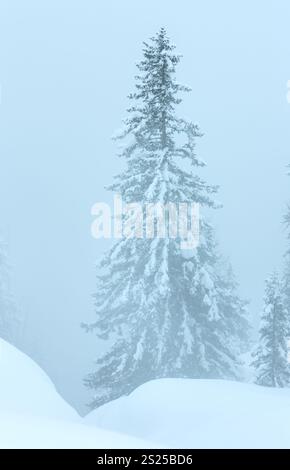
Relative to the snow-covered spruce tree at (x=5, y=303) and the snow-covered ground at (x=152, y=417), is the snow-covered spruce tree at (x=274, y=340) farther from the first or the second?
the snow-covered spruce tree at (x=5, y=303)

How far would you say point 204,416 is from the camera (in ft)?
31.3

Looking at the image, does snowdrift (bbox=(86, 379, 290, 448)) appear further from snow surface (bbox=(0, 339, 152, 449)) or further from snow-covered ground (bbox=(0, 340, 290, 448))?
snow surface (bbox=(0, 339, 152, 449))

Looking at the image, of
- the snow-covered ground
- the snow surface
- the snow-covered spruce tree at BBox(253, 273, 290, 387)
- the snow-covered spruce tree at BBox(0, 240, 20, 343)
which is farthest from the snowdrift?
the snow-covered spruce tree at BBox(0, 240, 20, 343)

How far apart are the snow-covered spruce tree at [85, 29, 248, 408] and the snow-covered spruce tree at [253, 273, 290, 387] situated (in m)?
2.82

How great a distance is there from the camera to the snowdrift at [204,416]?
319 inches

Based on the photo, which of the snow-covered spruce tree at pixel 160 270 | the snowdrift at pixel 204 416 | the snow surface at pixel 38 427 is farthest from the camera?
the snow-covered spruce tree at pixel 160 270

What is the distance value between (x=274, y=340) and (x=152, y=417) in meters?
11.3

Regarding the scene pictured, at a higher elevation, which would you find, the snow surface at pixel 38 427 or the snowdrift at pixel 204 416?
the snow surface at pixel 38 427

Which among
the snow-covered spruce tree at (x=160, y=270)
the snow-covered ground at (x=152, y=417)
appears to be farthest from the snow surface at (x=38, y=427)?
the snow-covered spruce tree at (x=160, y=270)

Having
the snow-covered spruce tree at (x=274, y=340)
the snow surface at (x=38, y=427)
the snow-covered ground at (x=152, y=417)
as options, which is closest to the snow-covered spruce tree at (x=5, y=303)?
the snow-covered spruce tree at (x=274, y=340)

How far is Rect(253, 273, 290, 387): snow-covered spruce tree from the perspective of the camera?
2045 cm

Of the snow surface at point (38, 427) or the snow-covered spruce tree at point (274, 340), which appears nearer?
the snow surface at point (38, 427)

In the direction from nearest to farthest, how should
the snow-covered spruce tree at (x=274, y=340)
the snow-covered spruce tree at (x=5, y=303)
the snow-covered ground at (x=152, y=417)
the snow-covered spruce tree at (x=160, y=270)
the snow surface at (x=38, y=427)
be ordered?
the snow surface at (x=38, y=427) → the snow-covered ground at (x=152, y=417) → the snow-covered spruce tree at (x=160, y=270) → the snow-covered spruce tree at (x=274, y=340) → the snow-covered spruce tree at (x=5, y=303)

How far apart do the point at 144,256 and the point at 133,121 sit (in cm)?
488
